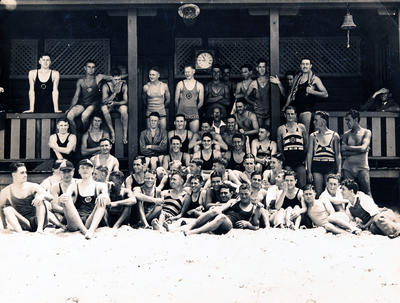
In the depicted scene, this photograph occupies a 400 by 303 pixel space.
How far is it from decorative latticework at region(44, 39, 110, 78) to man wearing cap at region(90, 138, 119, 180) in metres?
4.02

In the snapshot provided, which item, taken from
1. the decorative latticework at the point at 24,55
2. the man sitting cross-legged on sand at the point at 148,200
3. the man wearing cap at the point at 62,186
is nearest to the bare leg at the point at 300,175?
the man sitting cross-legged on sand at the point at 148,200

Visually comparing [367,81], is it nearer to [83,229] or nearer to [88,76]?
[88,76]

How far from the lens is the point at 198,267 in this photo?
7.73 m

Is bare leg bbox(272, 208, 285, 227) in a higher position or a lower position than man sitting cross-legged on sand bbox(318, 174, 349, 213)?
lower

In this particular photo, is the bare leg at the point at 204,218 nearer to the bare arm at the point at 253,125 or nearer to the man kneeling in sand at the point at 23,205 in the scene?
the man kneeling in sand at the point at 23,205

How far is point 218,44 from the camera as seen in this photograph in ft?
47.0

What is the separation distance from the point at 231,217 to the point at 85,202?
80.6 inches

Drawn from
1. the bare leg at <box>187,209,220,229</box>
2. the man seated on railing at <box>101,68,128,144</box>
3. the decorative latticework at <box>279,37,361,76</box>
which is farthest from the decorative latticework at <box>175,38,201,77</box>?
the bare leg at <box>187,209,220,229</box>

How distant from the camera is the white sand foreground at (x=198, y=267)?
6.96 metres

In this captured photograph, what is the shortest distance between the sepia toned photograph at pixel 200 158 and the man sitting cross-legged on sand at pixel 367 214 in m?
0.02

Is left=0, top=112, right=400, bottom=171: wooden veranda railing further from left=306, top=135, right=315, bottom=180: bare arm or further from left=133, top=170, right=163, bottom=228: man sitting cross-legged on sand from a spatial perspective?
left=133, top=170, right=163, bottom=228: man sitting cross-legged on sand

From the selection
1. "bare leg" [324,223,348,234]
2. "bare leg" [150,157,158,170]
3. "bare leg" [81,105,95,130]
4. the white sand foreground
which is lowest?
the white sand foreground

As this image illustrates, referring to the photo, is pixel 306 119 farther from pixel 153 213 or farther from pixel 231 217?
pixel 153 213

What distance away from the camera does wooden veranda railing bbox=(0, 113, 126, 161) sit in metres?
11.7
